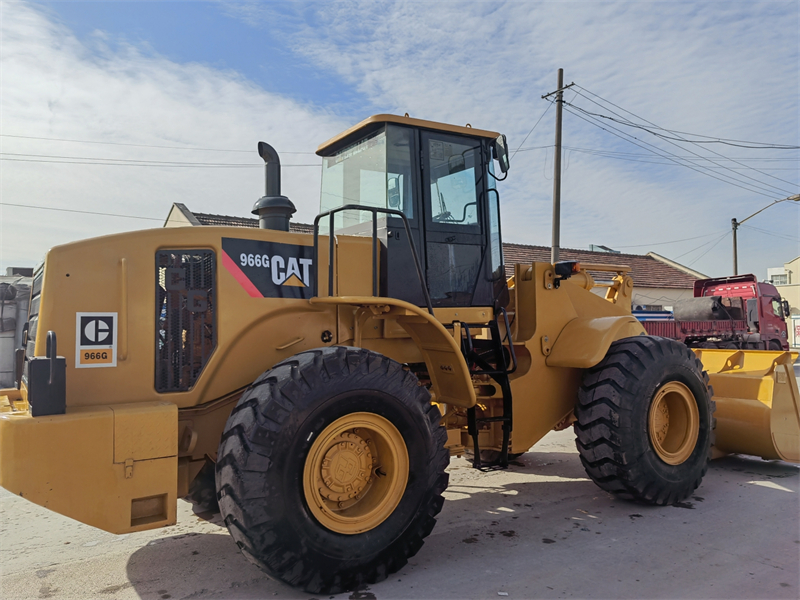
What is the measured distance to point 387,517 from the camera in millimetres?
3701

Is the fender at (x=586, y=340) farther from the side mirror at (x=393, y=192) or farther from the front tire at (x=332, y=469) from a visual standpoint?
the side mirror at (x=393, y=192)

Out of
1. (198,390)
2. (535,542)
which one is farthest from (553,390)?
(198,390)

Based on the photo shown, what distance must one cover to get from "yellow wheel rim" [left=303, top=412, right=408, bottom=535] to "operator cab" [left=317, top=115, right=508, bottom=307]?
3.70ft

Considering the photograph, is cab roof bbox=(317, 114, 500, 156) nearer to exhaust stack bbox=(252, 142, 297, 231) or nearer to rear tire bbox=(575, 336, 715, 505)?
exhaust stack bbox=(252, 142, 297, 231)

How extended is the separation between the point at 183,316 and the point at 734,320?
17188mm

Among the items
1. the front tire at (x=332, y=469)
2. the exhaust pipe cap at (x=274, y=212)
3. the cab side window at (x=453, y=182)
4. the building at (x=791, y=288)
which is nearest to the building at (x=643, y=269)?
the building at (x=791, y=288)

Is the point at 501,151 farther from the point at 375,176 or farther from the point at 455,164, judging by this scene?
the point at 375,176

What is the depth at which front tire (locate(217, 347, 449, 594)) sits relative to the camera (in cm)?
327

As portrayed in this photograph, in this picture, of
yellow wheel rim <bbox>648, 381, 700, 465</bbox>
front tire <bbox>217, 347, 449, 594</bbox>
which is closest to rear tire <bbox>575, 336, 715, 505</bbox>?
yellow wheel rim <bbox>648, 381, 700, 465</bbox>

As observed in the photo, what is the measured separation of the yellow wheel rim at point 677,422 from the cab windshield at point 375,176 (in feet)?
9.42

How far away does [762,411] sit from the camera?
610 cm

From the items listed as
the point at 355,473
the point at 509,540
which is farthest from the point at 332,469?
the point at 509,540

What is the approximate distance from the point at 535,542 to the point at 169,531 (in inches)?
108

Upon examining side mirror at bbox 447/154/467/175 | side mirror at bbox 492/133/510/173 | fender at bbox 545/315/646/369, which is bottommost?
fender at bbox 545/315/646/369
